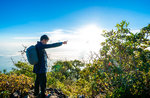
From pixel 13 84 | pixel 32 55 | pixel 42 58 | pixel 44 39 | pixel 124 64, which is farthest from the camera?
pixel 13 84

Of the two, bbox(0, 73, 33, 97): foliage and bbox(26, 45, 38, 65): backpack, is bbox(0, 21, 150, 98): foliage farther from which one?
bbox(0, 73, 33, 97): foliage

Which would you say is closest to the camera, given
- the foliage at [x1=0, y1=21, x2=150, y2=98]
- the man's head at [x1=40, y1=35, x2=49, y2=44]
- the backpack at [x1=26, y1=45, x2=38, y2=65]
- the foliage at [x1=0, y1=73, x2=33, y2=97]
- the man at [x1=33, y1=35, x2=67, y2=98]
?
the foliage at [x1=0, y1=21, x2=150, y2=98]

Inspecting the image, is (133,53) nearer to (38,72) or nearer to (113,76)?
(113,76)

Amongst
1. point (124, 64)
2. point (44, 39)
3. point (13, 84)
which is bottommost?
point (13, 84)

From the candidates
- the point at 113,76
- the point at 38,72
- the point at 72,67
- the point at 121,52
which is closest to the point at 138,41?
the point at 121,52

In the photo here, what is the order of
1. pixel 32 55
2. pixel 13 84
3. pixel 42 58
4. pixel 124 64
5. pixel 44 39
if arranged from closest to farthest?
pixel 124 64, pixel 32 55, pixel 42 58, pixel 44 39, pixel 13 84

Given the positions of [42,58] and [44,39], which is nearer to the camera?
[42,58]

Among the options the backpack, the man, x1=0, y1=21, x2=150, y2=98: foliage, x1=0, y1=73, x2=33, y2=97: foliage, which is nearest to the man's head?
the man

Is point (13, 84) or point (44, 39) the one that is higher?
point (44, 39)

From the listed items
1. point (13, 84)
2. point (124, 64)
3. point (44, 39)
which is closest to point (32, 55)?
point (44, 39)

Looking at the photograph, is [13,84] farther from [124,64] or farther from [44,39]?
[124,64]

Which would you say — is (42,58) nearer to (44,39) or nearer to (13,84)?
(44,39)

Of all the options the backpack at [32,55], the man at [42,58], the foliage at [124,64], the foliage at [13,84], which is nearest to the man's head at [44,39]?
the man at [42,58]

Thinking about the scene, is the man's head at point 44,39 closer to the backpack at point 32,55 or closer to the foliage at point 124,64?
the backpack at point 32,55
